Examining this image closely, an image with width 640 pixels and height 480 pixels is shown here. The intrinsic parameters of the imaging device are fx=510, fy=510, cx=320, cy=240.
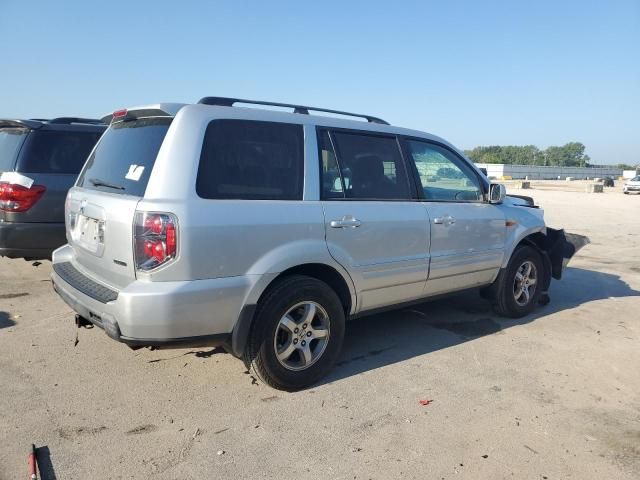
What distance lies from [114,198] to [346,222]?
1.59 meters

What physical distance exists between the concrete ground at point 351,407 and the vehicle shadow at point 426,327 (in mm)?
28

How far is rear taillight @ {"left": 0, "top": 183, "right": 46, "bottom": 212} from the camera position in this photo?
5480mm

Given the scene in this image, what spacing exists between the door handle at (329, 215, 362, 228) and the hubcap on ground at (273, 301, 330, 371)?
0.59 metres

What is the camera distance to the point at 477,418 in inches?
131

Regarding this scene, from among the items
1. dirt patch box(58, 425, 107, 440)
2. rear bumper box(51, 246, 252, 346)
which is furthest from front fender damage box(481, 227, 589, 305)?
dirt patch box(58, 425, 107, 440)

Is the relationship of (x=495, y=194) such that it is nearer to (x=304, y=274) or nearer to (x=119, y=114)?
(x=304, y=274)

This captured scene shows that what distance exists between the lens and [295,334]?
3615mm

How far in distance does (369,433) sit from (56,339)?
2975 millimetres

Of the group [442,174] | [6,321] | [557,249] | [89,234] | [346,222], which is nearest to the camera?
[89,234]

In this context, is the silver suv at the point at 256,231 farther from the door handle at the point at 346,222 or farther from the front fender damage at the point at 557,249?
the front fender damage at the point at 557,249

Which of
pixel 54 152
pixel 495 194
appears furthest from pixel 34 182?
pixel 495 194

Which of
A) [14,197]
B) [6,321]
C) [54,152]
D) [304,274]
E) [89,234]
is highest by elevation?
[54,152]

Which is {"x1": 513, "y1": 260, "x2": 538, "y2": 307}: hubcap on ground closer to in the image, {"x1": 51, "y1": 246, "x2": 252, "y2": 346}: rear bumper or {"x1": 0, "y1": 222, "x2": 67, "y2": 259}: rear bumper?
{"x1": 51, "y1": 246, "x2": 252, "y2": 346}: rear bumper

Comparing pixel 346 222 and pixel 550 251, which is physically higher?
pixel 346 222
